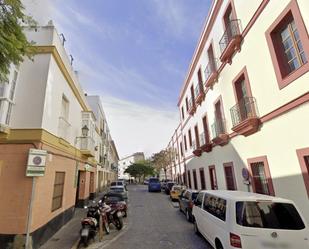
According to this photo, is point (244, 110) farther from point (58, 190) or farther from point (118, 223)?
point (58, 190)

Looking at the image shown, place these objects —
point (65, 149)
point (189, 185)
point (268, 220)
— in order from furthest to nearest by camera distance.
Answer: point (189, 185) < point (65, 149) < point (268, 220)

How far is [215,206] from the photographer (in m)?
5.73

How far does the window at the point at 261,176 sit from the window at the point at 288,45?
3.01 metres

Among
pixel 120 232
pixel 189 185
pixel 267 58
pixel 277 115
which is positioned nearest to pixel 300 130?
pixel 277 115

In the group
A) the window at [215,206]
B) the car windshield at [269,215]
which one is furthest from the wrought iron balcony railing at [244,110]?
the car windshield at [269,215]

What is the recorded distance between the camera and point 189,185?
2048 centimetres

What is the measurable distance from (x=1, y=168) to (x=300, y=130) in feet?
30.6

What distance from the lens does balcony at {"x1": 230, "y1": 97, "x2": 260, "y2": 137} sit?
7.70 m

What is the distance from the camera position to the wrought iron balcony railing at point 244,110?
7957 mm

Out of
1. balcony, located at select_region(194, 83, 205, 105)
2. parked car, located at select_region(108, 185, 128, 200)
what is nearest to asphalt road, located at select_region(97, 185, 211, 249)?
parked car, located at select_region(108, 185, 128, 200)

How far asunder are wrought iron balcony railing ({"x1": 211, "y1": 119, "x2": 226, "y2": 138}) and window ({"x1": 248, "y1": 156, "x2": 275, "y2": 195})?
3.13 m

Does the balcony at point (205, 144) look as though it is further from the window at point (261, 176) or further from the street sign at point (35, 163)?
the street sign at point (35, 163)

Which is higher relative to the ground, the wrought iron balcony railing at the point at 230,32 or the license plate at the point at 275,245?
the wrought iron balcony railing at the point at 230,32

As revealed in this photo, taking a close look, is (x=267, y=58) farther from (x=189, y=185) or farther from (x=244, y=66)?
(x=189, y=185)
